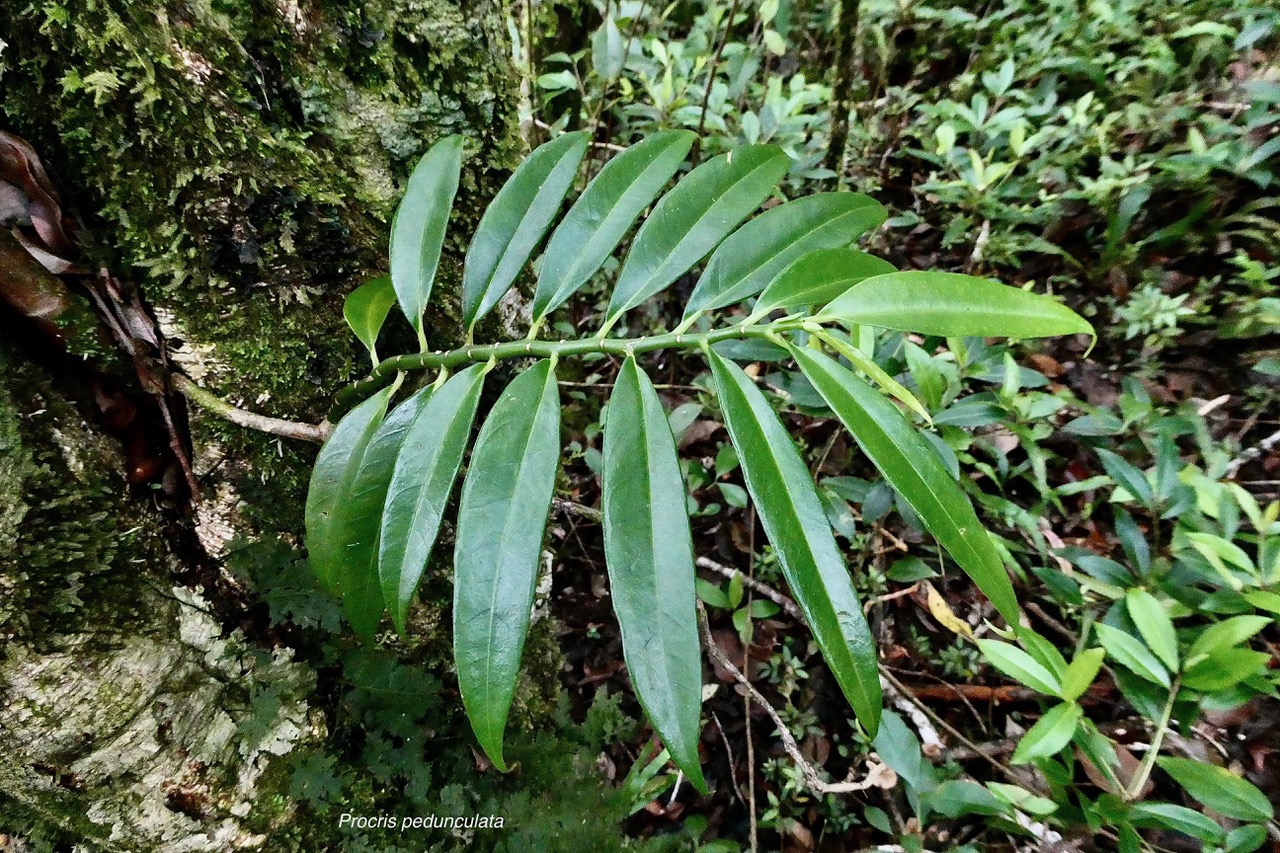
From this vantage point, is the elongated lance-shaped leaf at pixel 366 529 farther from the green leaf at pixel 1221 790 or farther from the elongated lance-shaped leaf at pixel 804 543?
the green leaf at pixel 1221 790

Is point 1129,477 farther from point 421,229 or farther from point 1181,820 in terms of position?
point 421,229

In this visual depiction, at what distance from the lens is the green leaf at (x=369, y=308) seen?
789 mm

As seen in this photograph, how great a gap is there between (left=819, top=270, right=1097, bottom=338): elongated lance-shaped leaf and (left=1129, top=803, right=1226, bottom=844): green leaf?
79cm

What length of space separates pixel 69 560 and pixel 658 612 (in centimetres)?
71

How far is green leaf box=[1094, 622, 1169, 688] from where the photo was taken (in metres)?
1.01

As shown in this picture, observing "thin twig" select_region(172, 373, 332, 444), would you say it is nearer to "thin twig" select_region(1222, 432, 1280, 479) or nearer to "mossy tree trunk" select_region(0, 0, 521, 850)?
"mossy tree trunk" select_region(0, 0, 521, 850)

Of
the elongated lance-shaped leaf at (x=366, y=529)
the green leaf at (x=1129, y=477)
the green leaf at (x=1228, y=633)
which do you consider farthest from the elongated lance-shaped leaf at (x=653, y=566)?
the green leaf at (x=1129, y=477)

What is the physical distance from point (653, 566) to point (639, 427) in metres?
0.14

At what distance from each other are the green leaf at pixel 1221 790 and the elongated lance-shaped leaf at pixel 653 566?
88 centimetres

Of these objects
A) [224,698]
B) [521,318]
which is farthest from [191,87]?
[224,698]

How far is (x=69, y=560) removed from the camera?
0.76 metres

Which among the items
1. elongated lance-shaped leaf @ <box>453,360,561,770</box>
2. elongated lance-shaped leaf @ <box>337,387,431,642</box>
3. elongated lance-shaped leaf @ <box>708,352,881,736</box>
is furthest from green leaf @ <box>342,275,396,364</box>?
elongated lance-shaped leaf @ <box>708,352,881,736</box>

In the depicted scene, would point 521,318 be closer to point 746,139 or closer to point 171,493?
point 171,493

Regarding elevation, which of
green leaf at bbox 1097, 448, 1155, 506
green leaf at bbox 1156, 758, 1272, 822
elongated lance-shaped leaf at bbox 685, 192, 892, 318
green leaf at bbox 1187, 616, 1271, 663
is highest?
elongated lance-shaped leaf at bbox 685, 192, 892, 318
